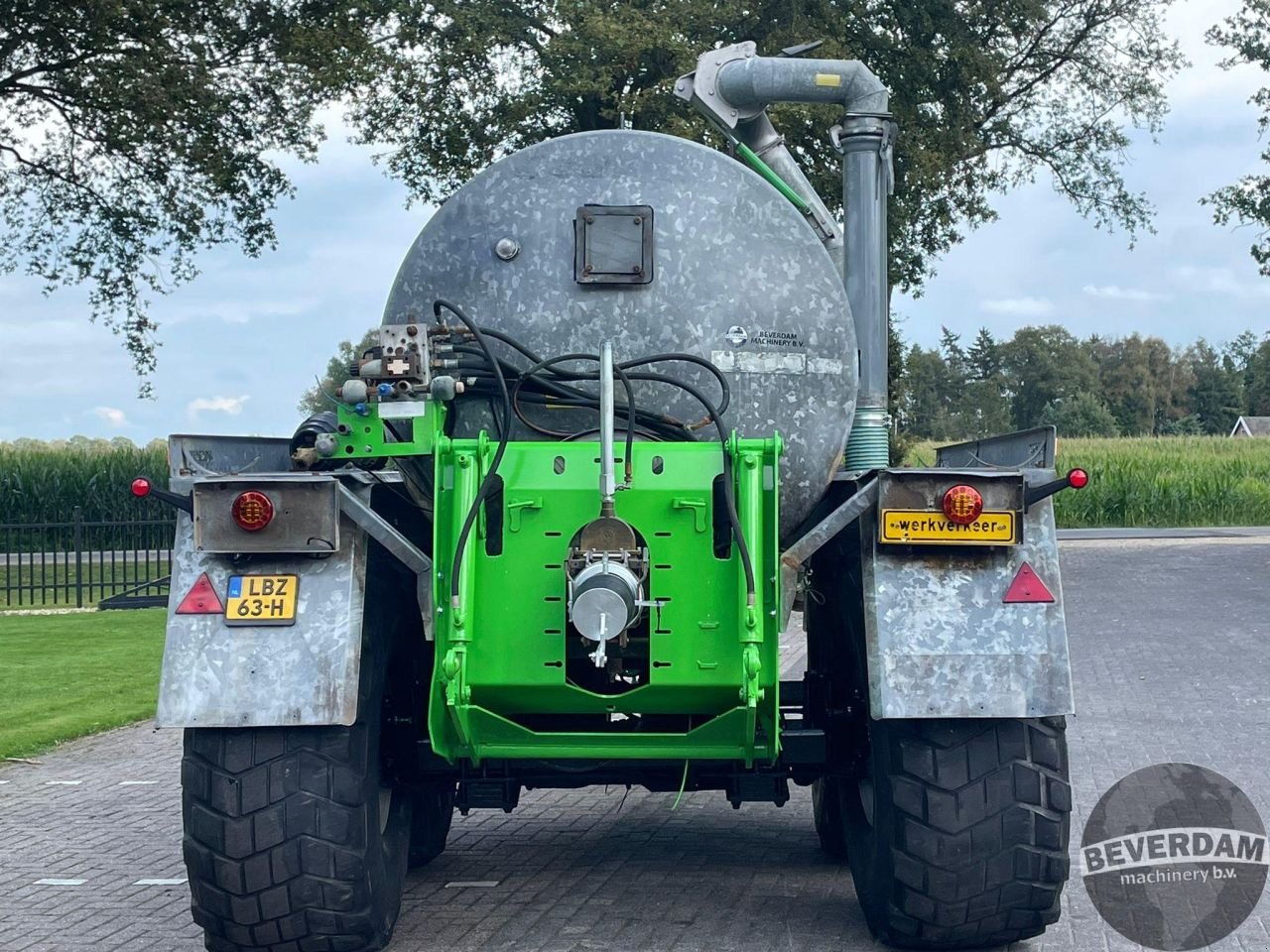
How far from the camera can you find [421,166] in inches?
1018

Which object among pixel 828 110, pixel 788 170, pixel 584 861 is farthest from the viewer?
pixel 828 110

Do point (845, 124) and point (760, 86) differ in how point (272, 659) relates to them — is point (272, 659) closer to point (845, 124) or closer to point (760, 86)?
point (760, 86)

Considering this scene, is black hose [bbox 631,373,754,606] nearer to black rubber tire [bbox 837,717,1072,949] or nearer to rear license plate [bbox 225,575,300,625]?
black rubber tire [bbox 837,717,1072,949]

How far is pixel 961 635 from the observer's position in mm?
4672

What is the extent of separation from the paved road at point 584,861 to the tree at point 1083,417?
3444 inches

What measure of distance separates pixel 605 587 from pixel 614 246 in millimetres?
1569

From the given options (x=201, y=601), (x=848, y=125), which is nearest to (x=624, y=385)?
(x=201, y=601)

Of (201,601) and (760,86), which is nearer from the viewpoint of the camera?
(201,601)

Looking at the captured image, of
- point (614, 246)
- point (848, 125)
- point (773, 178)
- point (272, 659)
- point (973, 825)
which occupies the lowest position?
point (973, 825)

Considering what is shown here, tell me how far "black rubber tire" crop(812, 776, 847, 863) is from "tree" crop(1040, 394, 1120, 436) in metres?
90.7

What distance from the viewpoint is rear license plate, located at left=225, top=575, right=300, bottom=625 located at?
465 centimetres

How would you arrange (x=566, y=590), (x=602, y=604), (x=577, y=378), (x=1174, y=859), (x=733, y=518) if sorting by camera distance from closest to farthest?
(x=602, y=604) → (x=733, y=518) → (x=566, y=590) → (x=577, y=378) → (x=1174, y=859)

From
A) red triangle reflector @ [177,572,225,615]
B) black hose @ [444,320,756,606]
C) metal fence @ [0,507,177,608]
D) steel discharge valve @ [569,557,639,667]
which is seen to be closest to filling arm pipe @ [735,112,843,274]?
black hose @ [444,320,756,606]

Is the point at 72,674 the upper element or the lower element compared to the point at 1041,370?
lower
